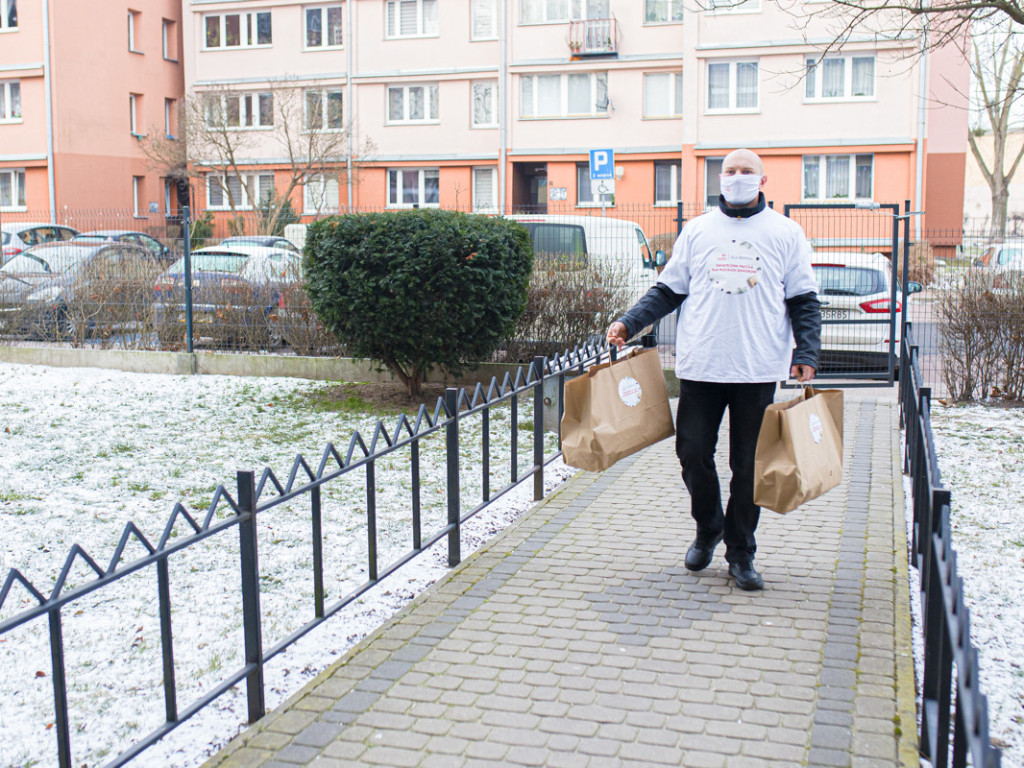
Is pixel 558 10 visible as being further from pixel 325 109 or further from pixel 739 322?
pixel 739 322

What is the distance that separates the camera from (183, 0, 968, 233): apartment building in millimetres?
33531

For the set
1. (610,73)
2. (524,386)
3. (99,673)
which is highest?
(610,73)

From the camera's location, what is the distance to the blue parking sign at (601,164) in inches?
677

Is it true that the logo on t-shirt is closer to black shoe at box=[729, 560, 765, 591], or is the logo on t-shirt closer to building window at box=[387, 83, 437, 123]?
black shoe at box=[729, 560, 765, 591]

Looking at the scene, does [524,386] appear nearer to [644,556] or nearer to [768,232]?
[644,556]

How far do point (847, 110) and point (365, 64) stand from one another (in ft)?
53.8

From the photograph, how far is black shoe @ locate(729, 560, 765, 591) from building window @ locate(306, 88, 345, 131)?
3380 centimetres

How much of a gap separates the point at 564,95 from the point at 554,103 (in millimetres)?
424

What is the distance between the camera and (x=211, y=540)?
19.5ft

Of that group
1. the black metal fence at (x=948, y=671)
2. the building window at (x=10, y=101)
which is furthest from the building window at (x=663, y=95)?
the black metal fence at (x=948, y=671)

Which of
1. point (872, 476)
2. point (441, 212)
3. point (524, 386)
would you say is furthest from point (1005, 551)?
point (441, 212)

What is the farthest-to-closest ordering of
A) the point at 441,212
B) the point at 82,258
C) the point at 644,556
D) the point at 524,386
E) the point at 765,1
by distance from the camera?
the point at 765,1, the point at 82,258, the point at 441,212, the point at 524,386, the point at 644,556

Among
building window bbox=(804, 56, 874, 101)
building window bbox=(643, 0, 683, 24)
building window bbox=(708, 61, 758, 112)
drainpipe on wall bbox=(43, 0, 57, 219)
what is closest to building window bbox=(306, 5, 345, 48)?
drainpipe on wall bbox=(43, 0, 57, 219)

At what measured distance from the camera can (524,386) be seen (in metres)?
6.38
